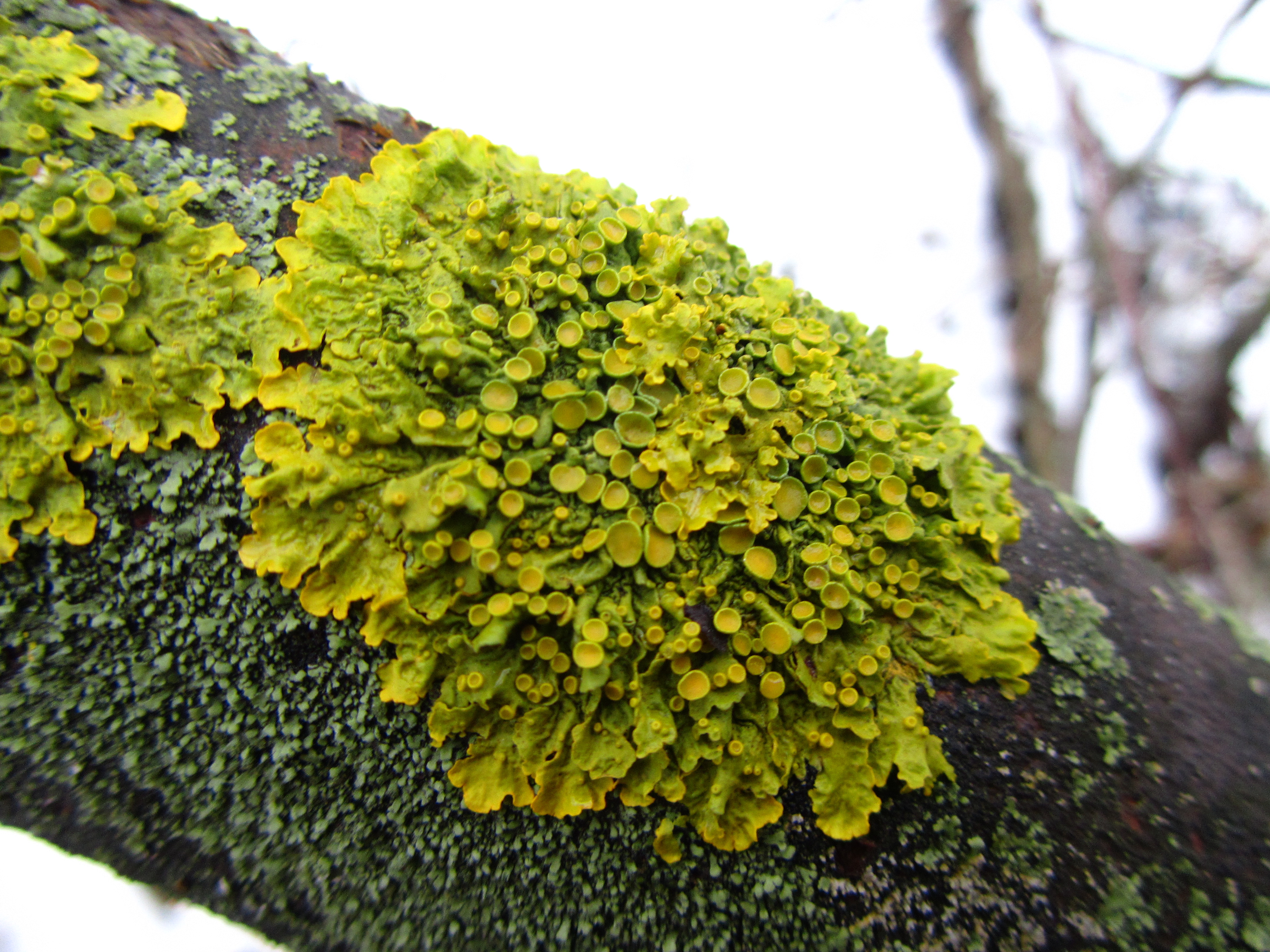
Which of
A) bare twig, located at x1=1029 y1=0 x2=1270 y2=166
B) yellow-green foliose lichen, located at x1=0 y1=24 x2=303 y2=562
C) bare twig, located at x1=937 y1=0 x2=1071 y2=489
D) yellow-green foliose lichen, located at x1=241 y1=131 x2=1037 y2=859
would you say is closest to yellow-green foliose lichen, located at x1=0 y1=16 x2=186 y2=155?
yellow-green foliose lichen, located at x1=0 y1=24 x2=303 y2=562

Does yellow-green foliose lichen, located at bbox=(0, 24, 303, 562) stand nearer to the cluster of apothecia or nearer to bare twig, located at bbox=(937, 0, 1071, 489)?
the cluster of apothecia

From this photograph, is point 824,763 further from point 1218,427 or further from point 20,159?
point 1218,427

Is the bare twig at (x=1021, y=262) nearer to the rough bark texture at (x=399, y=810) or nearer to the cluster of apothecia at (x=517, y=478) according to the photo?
the rough bark texture at (x=399, y=810)

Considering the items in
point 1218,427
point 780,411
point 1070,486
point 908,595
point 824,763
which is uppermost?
point 1218,427

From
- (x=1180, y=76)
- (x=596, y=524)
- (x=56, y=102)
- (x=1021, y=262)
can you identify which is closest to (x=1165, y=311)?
(x=1021, y=262)

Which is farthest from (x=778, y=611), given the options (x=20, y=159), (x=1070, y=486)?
(x=1070, y=486)

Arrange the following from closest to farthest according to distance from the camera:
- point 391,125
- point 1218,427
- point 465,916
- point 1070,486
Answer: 1. point 465,916
2. point 391,125
3. point 1070,486
4. point 1218,427

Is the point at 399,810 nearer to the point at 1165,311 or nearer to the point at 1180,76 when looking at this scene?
the point at 1180,76
